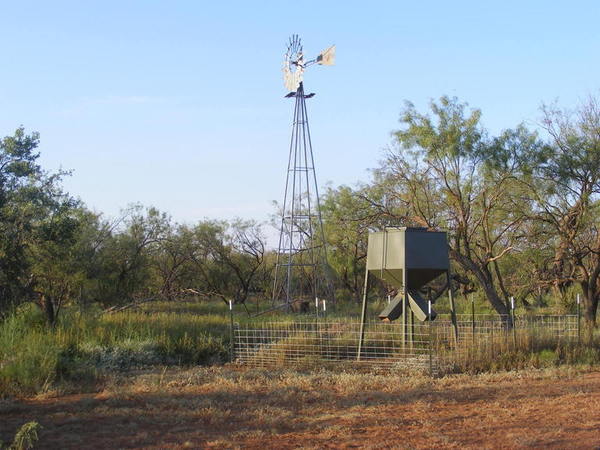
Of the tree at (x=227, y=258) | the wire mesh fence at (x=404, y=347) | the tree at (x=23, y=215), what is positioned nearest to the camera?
the wire mesh fence at (x=404, y=347)

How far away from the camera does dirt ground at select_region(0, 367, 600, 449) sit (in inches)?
263

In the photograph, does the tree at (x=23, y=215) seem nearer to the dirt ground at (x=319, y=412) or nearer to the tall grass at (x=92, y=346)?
the tall grass at (x=92, y=346)

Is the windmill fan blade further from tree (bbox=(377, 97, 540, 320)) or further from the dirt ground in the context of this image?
the dirt ground

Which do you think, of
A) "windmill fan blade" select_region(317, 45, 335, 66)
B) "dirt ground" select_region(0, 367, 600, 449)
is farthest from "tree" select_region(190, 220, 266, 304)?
"dirt ground" select_region(0, 367, 600, 449)

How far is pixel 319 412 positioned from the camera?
7961 mm

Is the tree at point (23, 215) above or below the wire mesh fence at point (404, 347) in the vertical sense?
A: above

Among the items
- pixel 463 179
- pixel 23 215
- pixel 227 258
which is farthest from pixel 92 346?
pixel 227 258

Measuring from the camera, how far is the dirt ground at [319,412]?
669 cm

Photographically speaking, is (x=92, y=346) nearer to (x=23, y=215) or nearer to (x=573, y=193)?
(x=23, y=215)

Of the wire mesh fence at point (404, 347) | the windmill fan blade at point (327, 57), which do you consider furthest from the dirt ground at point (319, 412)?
the windmill fan blade at point (327, 57)

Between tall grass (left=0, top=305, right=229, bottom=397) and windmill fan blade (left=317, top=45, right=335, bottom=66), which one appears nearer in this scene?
tall grass (left=0, top=305, right=229, bottom=397)

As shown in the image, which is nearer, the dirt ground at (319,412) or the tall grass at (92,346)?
the dirt ground at (319,412)

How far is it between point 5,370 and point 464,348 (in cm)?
668

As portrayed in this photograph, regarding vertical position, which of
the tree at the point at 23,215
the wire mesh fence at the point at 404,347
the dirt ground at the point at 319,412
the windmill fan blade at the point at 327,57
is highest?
the windmill fan blade at the point at 327,57
